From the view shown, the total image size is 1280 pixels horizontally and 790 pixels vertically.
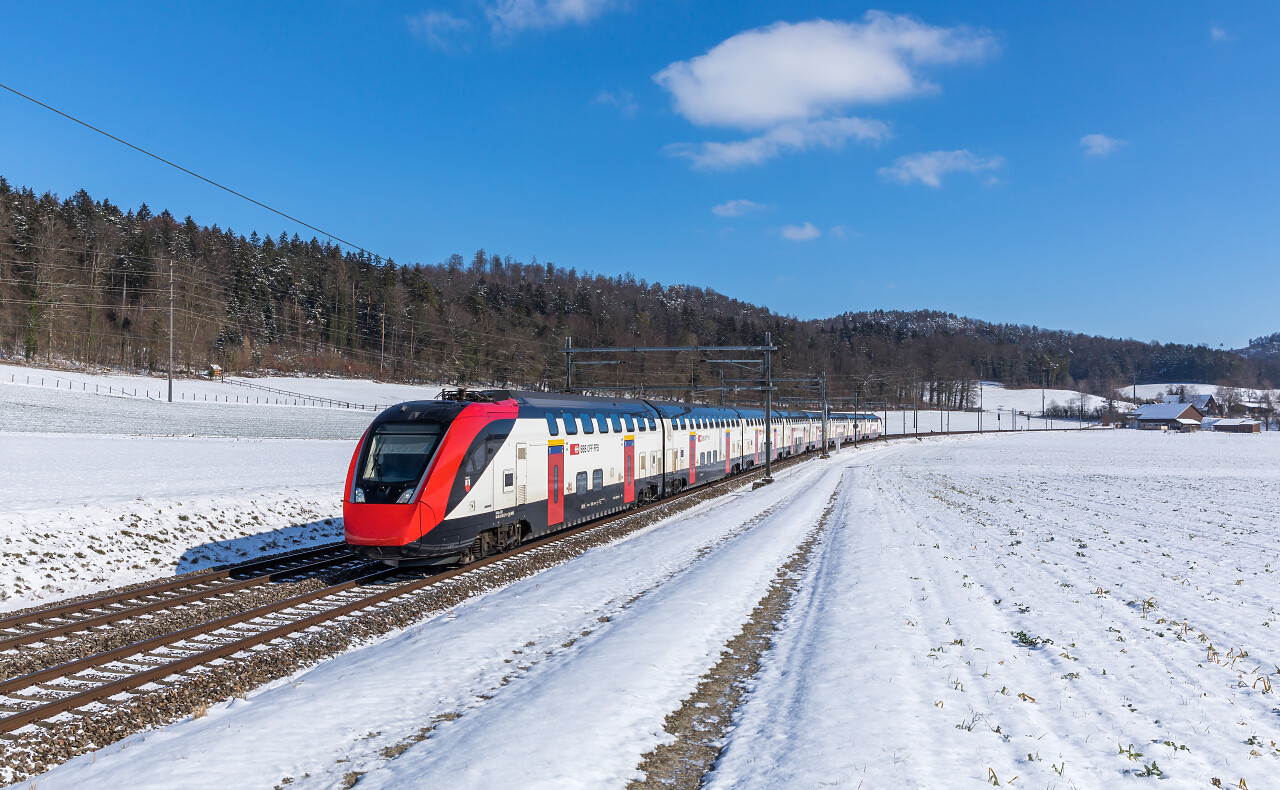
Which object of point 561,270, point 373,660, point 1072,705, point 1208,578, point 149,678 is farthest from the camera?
point 561,270

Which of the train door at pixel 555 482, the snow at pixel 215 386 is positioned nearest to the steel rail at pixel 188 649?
the train door at pixel 555 482

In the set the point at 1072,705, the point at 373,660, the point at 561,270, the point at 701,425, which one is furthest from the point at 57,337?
the point at 561,270

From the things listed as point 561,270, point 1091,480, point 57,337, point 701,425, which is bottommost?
point 1091,480

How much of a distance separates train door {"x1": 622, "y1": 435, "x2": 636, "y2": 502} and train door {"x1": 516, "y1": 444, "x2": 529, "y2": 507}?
695 centimetres

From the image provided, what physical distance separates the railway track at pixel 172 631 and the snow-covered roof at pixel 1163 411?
16922 cm

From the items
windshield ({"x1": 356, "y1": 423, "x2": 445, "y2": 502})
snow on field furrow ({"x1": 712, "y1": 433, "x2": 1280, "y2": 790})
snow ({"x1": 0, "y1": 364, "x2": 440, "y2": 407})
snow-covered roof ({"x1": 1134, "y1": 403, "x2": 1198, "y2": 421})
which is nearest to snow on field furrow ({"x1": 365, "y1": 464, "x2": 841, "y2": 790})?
snow on field furrow ({"x1": 712, "y1": 433, "x2": 1280, "y2": 790})

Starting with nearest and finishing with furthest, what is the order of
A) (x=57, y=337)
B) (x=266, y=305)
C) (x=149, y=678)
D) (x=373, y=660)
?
(x=149, y=678) < (x=373, y=660) < (x=57, y=337) < (x=266, y=305)

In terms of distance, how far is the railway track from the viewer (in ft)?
25.5

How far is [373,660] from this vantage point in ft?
29.3

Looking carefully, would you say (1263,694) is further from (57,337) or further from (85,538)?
(57,337)

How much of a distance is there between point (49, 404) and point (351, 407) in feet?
81.0

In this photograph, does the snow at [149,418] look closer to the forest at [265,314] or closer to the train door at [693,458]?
the forest at [265,314]

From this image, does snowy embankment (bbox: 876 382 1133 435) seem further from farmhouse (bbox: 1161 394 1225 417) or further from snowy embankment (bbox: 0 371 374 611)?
snowy embankment (bbox: 0 371 374 611)

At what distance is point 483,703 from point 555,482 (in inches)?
442
